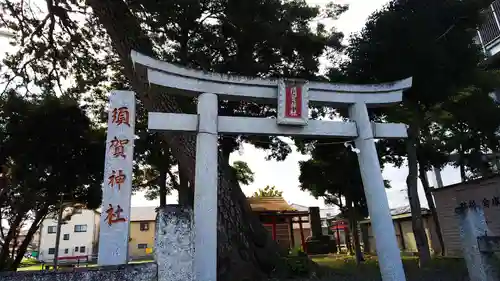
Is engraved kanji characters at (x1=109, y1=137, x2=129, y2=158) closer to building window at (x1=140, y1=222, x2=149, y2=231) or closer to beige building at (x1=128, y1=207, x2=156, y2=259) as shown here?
beige building at (x1=128, y1=207, x2=156, y2=259)

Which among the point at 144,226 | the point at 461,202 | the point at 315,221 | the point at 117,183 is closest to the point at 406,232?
the point at 315,221

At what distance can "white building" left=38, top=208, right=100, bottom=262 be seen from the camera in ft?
101

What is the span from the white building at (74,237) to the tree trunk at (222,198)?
26321mm

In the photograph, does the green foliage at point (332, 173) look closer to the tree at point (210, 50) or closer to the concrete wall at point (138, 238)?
the tree at point (210, 50)

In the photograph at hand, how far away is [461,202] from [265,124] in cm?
1003

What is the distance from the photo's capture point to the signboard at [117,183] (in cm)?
415

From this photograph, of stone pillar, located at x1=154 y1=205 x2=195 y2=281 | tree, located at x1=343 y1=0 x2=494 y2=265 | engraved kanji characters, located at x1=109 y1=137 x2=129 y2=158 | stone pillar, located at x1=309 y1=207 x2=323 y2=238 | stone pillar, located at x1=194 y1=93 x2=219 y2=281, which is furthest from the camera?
stone pillar, located at x1=309 y1=207 x2=323 y2=238

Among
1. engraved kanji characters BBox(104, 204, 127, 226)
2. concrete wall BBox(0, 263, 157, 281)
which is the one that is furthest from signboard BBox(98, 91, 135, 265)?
concrete wall BBox(0, 263, 157, 281)

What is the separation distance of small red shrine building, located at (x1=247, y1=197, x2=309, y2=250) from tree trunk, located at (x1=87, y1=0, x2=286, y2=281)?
348 inches

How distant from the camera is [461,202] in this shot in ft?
39.6

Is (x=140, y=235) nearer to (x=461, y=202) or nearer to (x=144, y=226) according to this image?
(x=144, y=226)

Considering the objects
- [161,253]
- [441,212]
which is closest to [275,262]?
[161,253]

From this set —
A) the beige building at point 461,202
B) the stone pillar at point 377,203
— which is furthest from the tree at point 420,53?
the stone pillar at point 377,203

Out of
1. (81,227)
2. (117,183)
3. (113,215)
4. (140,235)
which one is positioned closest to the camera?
(113,215)
